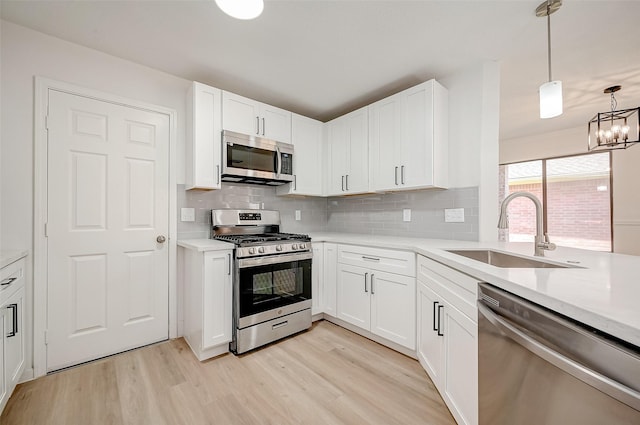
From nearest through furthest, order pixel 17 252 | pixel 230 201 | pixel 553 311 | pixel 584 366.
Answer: pixel 584 366 < pixel 553 311 < pixel 17 252 < pixel 230 201

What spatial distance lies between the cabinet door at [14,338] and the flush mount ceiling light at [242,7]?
2.03m

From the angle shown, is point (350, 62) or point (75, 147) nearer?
point (75, 147)

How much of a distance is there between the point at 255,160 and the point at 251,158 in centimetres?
5

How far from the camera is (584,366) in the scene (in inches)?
27.3

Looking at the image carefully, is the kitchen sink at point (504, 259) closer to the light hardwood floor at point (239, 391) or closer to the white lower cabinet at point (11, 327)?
the light hardwood floor at point (239, 391)

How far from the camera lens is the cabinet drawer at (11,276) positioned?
144cm

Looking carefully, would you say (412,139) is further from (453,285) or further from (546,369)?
(546,369)

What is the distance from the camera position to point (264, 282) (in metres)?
2.38

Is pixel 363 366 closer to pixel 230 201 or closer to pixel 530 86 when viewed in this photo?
pixel 230 201

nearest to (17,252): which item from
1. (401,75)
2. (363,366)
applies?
(363,366)

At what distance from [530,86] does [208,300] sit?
12.6 feet

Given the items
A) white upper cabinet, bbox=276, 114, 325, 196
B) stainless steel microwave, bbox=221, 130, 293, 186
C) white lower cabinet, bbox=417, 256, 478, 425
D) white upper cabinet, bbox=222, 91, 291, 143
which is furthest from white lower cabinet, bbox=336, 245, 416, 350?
white upper cabinet, bbox=222, 91, 291, 143

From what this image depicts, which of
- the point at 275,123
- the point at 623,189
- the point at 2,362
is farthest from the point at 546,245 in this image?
the point at 623,189

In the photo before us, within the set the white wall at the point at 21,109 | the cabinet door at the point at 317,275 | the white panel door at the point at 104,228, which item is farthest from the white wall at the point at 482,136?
the white wall at the point at 21,109
